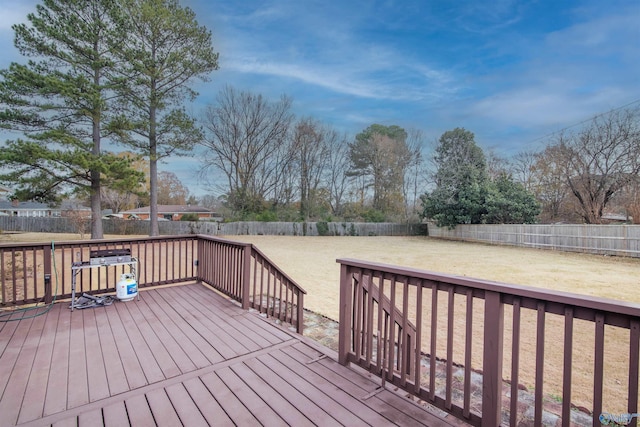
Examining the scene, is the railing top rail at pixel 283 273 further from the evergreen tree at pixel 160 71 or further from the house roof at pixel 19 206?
the house roof at pixel 19 206

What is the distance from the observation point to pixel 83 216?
17.7m

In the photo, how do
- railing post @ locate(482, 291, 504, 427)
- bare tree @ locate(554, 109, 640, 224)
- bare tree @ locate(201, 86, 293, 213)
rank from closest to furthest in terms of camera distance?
railing post @ locate(482, 291, 504, 427)
bare tree @ locate(554, 109, 640, 224)
bare tree @ locate(201, 86, 293, 213)

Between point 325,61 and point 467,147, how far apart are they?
11.6m

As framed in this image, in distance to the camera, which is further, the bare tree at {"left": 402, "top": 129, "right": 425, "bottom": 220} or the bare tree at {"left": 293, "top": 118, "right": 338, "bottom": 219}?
the bare tree at {"left": 402, "top": 129, "right": 425, "bottom": 220}

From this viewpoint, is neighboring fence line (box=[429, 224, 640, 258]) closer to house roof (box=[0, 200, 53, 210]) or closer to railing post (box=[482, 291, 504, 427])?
railing post (box=[482, 291, 504, 427])

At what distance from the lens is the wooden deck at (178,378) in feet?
5.71

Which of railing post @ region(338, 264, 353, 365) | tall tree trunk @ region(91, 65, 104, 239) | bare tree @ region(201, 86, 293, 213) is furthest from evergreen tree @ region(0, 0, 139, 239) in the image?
railing post @ region(338, 264, 353, 365)

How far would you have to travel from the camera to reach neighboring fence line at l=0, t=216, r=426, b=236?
69.9 ft

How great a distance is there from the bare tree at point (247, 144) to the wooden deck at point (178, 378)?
2192cm

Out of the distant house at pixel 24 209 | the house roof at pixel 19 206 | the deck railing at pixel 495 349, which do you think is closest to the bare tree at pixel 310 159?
the deck railing at pixel 495 349

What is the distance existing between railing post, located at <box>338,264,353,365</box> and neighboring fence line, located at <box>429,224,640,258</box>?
44.5 ft

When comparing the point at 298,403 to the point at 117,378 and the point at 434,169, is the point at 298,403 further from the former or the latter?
the point at 434,169

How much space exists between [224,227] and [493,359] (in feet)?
72.3

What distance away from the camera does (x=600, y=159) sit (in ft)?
51.2
